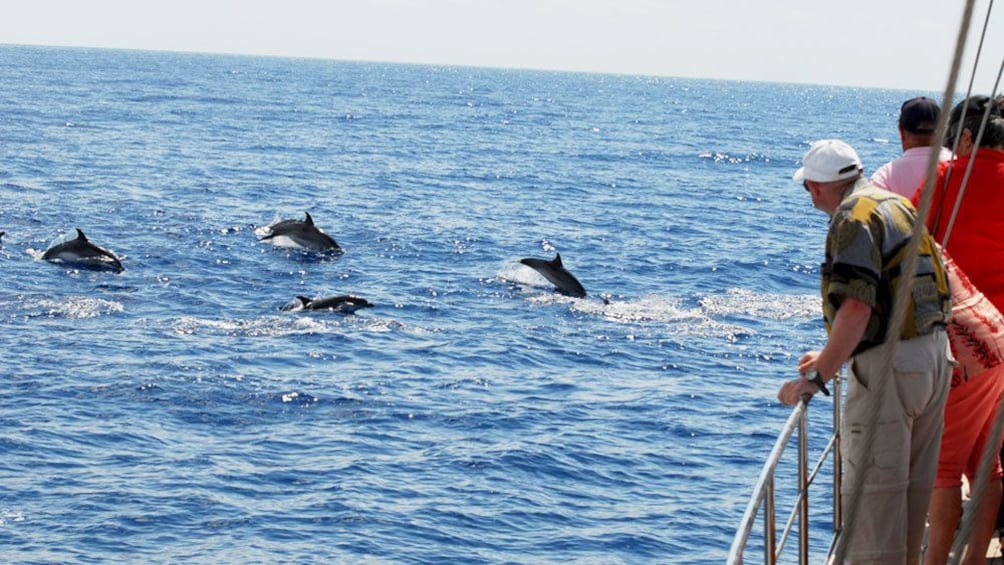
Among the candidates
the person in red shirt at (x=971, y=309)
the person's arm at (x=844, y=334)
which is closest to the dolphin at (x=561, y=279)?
the person in red shirt at (x=971, y=309)

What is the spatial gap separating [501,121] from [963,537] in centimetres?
9875

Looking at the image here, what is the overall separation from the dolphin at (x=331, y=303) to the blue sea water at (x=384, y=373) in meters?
→ 0.23

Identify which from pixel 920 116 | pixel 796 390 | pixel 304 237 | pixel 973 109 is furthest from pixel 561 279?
pixel 796 390

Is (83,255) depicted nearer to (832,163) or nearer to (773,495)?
(832,163)

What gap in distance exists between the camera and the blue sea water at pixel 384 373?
1298 centimetres

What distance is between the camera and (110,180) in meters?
43.0

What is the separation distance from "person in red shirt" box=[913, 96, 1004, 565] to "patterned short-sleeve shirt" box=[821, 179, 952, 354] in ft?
1.65

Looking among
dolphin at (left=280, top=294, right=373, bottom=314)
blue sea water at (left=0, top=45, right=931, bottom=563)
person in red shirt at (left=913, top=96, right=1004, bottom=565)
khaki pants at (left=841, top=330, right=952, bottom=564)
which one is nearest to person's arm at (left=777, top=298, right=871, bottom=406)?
khaki pants at (left=841, top=330, right=952, bottom=564)

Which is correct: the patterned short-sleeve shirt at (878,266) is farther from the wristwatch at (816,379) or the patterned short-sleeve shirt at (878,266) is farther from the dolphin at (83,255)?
the dolphin at (83,255)

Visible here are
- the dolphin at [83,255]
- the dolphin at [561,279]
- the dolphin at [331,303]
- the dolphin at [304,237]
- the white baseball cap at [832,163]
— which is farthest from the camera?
the dolphin at [304,237]

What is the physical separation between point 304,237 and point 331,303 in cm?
769

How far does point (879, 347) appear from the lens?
5.25 metres

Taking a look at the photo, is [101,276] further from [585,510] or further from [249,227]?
[585,510]

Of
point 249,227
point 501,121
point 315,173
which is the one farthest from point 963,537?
point 501,121
